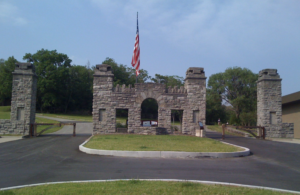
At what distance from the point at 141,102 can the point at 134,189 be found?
1427 cm

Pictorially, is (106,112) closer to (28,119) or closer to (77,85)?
(28,119)

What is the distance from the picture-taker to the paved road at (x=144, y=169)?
689 cm

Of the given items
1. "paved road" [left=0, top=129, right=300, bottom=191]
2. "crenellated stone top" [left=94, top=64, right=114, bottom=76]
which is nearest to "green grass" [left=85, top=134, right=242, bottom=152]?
"paved road" [left=0, top=129, right=300, bottom=191]

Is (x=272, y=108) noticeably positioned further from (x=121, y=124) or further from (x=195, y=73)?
(x=121, y=124)

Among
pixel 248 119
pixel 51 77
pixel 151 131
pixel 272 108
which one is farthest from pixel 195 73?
pixel 51 77

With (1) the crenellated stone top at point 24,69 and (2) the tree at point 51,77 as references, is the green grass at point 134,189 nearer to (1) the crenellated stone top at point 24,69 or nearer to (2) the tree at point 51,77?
(1) the crenellated stone top at point 24,69

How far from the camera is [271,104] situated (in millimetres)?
20141

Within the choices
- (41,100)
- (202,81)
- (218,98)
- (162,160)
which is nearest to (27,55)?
(41,100)

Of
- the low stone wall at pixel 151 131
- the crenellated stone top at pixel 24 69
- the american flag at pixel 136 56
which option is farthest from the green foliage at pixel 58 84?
the low stone wall at pixel 151 131

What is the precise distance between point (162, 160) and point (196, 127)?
10598mm

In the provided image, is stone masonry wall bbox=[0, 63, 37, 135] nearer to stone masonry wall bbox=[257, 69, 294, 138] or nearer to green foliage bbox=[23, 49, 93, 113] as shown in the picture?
stone masonry wall bbox=[257, 69, 294, 138]

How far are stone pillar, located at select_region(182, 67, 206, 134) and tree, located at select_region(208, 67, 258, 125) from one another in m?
22.2

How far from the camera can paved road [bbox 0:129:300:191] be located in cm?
689

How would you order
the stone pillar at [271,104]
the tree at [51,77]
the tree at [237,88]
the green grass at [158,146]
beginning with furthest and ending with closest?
the tree at [51,77], the tree at [237,88], the stone pillar at [271,104], the green grass at [158,146]
